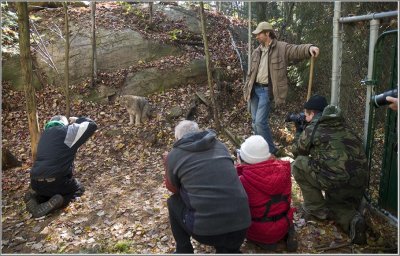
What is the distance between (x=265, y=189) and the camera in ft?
11.1

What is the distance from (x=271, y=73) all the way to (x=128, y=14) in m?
9.84

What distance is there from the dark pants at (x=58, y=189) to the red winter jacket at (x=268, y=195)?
10.2 ft

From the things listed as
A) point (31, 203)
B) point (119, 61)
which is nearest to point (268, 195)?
point (31, 203)

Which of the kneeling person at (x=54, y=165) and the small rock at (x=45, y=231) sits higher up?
the kneeling person at (x=54, y=165)

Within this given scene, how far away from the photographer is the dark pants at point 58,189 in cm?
500

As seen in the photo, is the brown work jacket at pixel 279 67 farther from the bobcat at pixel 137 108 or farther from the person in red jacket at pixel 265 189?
the bobcat at pixel 137 108

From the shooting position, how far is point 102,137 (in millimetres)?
8250

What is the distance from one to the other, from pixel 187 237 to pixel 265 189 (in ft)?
3.19

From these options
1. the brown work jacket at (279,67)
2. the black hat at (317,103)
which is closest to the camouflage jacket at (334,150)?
the black hat at (317,103)

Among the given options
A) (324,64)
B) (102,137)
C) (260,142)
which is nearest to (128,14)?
(102,137)

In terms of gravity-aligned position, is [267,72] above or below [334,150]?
above

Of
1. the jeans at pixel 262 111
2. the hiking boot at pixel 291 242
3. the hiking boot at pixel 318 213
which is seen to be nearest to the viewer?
the hiking boot at pixel 291 242

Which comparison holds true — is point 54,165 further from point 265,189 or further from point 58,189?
point 265,189

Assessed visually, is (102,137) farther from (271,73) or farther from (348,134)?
(348,134)
